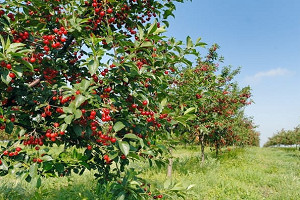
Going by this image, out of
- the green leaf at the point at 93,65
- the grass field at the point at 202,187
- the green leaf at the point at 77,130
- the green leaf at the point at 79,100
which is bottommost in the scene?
the grass field at the point at 202,187

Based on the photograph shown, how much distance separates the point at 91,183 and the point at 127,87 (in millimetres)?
5636

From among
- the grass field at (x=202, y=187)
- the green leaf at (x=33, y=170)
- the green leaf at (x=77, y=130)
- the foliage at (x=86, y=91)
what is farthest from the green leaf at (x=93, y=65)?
the grass field at (x=202, y=187)

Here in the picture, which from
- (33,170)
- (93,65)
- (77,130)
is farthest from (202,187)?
(93,65)

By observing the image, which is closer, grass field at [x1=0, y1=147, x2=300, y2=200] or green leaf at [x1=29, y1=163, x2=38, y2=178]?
green leaf at [x1=29, y1=163, x2=38, y2=178]

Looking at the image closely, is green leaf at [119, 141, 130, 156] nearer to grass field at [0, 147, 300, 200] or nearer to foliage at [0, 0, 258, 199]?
foliage at [0, 0, 258, 199]

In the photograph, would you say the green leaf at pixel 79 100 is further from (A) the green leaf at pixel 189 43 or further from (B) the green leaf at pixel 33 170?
(A) the green leaf at pixel 189 43

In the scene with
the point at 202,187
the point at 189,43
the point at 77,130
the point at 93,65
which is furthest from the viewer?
the point at 202,187

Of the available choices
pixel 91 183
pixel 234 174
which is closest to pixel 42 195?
pixel 91 183

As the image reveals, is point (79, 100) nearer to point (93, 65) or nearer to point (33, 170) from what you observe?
point (93, 65)

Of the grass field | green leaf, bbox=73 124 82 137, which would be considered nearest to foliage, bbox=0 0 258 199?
green leaf, bbox=73 124 82 137

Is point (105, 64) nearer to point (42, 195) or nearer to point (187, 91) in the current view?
point (187, 91)

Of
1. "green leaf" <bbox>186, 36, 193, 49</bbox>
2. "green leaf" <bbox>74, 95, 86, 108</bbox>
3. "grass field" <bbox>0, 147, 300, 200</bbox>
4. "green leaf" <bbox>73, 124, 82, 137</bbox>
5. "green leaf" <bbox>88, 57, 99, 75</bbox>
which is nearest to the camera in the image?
"green leaf" <bbox>74, 95, 86, 108</bbox>

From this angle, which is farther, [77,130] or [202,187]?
[202,187]

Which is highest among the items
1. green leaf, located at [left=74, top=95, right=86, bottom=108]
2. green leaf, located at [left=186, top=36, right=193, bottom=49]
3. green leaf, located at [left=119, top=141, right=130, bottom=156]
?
green leaf, located at [left=186, top=36, right=193, bottom=49]
